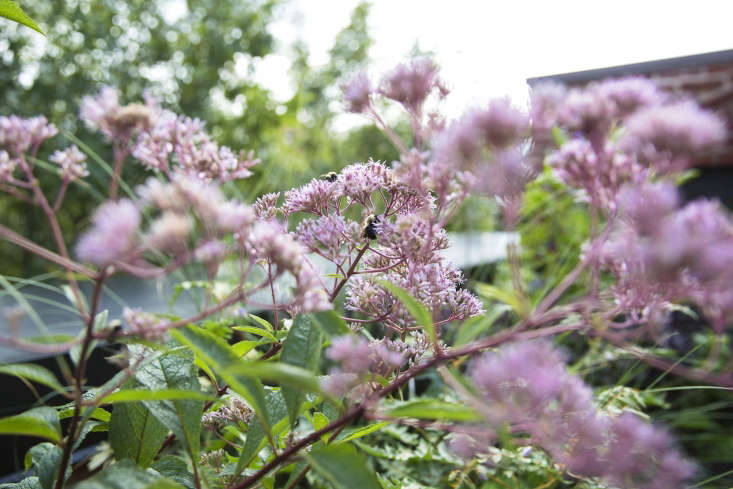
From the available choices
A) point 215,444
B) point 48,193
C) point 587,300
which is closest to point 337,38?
point 48,193

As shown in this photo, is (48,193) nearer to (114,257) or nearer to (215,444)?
(215,444)

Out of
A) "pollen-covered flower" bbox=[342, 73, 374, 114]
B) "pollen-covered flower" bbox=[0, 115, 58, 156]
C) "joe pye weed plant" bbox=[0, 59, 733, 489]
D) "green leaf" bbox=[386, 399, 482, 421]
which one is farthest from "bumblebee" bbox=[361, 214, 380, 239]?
"pollen-covered flower" bbox=[0, 115, 58, 156]

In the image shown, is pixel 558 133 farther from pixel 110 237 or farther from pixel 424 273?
pixel 110 237

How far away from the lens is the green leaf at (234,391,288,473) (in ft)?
1.85

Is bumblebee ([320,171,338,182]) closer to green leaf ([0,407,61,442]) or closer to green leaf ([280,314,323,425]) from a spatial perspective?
green leaf ([280,314,323,425])

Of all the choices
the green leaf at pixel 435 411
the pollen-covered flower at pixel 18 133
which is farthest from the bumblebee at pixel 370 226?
the pollen-covered flower at pixel 18 133

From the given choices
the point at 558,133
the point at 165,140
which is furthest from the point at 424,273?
the point at 558,133

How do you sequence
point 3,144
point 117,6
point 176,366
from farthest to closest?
point 117,6 < point 176,366 < point 3,144

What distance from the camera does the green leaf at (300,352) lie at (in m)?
0.50

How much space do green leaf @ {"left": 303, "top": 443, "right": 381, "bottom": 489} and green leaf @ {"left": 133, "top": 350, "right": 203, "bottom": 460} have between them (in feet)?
0.51

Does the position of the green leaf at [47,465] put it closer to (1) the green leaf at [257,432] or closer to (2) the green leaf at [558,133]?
(1) the green leaf at [257,432]

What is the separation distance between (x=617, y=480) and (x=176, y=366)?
1.49 feet

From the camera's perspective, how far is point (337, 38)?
3781 millimetres

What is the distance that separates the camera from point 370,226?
0.64 meters
